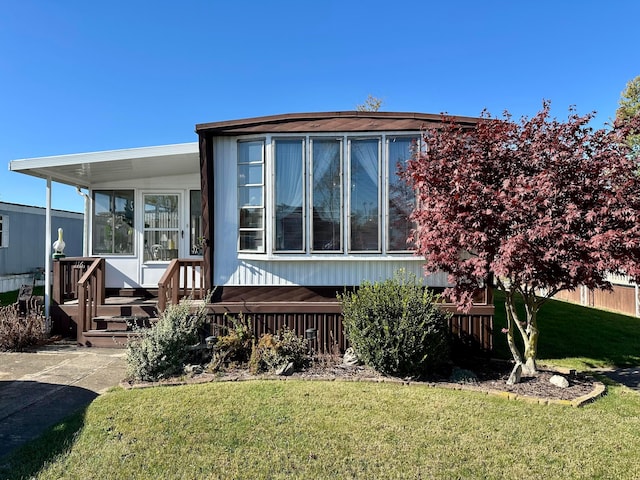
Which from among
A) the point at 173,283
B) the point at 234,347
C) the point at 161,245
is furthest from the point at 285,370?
the point at 161,245

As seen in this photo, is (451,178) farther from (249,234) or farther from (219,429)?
(219,429)

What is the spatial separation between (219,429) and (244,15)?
10.5 m

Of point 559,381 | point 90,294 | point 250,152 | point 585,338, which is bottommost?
point 585,338

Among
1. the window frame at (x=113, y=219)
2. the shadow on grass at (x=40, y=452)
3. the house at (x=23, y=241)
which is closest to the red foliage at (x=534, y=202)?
the shadow on grass at (x=40, y=452)

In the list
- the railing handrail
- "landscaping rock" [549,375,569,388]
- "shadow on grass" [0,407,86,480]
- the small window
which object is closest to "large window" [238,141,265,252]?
the railing handrail

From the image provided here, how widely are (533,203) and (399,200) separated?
2115 millimetres

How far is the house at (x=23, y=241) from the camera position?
15.2 m

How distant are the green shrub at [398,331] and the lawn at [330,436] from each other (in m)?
0.34

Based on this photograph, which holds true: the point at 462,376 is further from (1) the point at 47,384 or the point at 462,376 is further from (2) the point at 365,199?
(1) the point at 47,384

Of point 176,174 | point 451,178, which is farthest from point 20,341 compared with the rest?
point 451,178

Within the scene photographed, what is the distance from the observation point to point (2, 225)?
15.2 meters

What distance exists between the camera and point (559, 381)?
4.77 metres

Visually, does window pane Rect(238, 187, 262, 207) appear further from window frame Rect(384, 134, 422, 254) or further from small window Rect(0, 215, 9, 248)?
small window Rect(0, 215, 9, 248)

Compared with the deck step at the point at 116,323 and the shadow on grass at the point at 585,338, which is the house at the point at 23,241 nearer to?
the deck step at the point at 116,323
